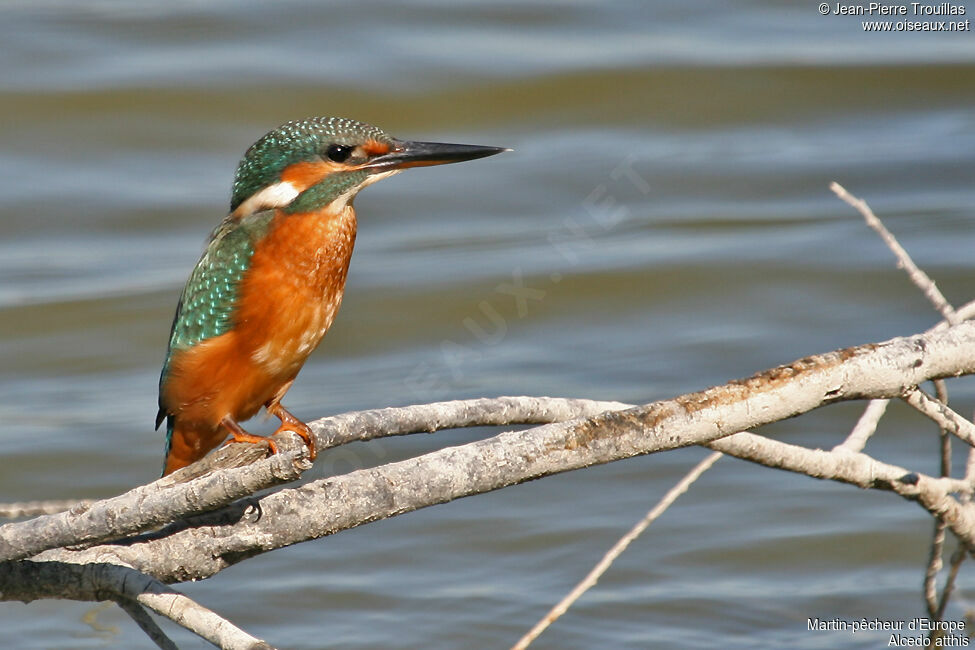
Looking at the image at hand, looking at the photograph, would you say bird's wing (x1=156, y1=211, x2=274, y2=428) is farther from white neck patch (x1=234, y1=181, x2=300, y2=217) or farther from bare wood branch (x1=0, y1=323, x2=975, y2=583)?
bare wood branch (x1=0, y1=323, x2=975, y2=583)

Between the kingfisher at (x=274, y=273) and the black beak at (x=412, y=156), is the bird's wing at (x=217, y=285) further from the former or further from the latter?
the black beak at (x=412, y=156)

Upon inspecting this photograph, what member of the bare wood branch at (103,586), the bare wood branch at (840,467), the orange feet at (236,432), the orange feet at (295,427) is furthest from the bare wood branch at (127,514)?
the bare wood branch at (840,467)

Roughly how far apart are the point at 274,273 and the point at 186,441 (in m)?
0.50

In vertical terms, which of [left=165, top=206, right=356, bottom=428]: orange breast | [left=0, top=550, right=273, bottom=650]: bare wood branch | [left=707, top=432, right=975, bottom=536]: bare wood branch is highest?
[left=165, top=206, right=356, bottom=428]: orange breast

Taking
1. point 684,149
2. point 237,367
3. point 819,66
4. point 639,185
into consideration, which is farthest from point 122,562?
point 819,66

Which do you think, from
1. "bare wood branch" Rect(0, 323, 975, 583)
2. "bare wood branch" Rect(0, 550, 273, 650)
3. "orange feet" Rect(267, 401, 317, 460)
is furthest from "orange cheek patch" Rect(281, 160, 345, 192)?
"bare wood branch" Rect(0, 550, 273, 650)

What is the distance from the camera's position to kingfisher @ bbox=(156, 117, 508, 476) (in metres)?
2.80

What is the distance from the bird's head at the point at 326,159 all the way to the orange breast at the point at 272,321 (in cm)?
5

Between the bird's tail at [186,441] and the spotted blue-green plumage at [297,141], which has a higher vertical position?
the spotted blue-green plumage at [297,141]

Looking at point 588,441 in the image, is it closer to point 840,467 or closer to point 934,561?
point 840,467

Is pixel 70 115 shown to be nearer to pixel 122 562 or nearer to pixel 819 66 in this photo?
pixel 819 66

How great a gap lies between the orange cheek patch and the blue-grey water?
1.57m

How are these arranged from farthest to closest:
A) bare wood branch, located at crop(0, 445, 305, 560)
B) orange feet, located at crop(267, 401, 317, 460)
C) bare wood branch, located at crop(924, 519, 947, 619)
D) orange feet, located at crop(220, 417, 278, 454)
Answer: bare wood branch, located at crop(924, 519, 947, 619) → orange feet, located at crop(220, 417, 278, 454) → orange feet, located at crop(267, 401, 317, 460) → bare wood branch, located at crop(0, 445, 305, 560)

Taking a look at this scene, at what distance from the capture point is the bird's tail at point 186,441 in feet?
9.76
